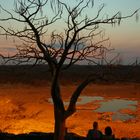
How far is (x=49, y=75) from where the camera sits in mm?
74562

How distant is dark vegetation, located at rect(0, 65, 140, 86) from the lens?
10539 mm

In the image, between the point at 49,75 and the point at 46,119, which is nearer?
the point at 46,119

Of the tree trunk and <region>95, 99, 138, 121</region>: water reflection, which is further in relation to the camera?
<region>95, 99, 138, 121</region>: water reflection

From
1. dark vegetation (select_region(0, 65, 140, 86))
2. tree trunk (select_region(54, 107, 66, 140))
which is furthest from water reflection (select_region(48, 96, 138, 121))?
tree trunk (select_region(54, 107, 66, 140))

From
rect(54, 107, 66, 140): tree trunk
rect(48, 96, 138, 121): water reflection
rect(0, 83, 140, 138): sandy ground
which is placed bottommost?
rect(48, 96, 138, 121): water reflection

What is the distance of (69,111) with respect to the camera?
412 inches

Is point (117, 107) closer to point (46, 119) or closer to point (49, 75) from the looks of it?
point (46, 119)

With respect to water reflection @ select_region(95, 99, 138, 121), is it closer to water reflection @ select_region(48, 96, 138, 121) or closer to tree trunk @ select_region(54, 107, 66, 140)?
water reflection @ select_region(48, 96, 138, 121)

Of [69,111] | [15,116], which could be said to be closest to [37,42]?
[69,111]

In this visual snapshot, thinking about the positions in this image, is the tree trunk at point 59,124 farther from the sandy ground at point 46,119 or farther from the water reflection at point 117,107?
the water reflection at point 117,107

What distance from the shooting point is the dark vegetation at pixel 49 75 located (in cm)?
1054

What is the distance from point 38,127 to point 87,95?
1835 cm

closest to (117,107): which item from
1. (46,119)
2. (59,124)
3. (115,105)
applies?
(115,105)

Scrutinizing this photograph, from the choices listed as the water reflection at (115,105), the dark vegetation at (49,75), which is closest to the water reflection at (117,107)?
the water reflection at (115,105)
